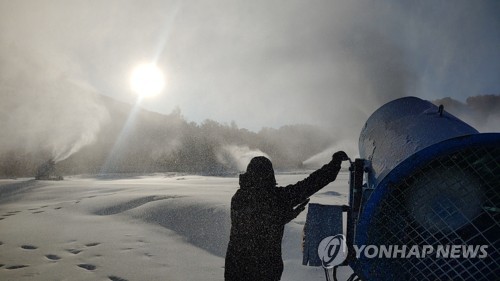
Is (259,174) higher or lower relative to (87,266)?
higher

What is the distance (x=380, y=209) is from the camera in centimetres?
147

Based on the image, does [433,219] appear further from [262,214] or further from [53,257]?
[53,257]

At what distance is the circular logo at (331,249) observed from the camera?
1787mm

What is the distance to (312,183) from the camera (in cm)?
222

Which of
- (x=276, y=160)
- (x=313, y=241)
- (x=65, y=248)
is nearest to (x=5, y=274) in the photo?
(x=65, y=248)

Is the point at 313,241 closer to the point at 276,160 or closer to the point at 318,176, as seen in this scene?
the point at 318,176

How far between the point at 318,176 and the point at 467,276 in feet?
3.43

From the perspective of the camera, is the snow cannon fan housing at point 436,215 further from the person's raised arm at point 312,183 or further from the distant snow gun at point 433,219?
the person's raised arm at point 312,183

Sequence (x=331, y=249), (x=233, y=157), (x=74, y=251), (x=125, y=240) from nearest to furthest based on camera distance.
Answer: (x=331, y=249) → (x=74, y=251) → (x=125, y=240) → (x=233, y=157)

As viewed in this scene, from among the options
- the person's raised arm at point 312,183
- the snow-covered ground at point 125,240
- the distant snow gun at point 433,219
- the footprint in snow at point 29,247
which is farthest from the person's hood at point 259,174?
the footprint in snow at point 29,247

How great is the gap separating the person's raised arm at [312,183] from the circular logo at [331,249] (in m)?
0.39

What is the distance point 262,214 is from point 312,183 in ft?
1.51

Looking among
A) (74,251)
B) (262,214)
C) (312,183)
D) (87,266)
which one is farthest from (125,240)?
(312,183)

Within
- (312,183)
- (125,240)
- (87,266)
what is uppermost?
(312,183)
